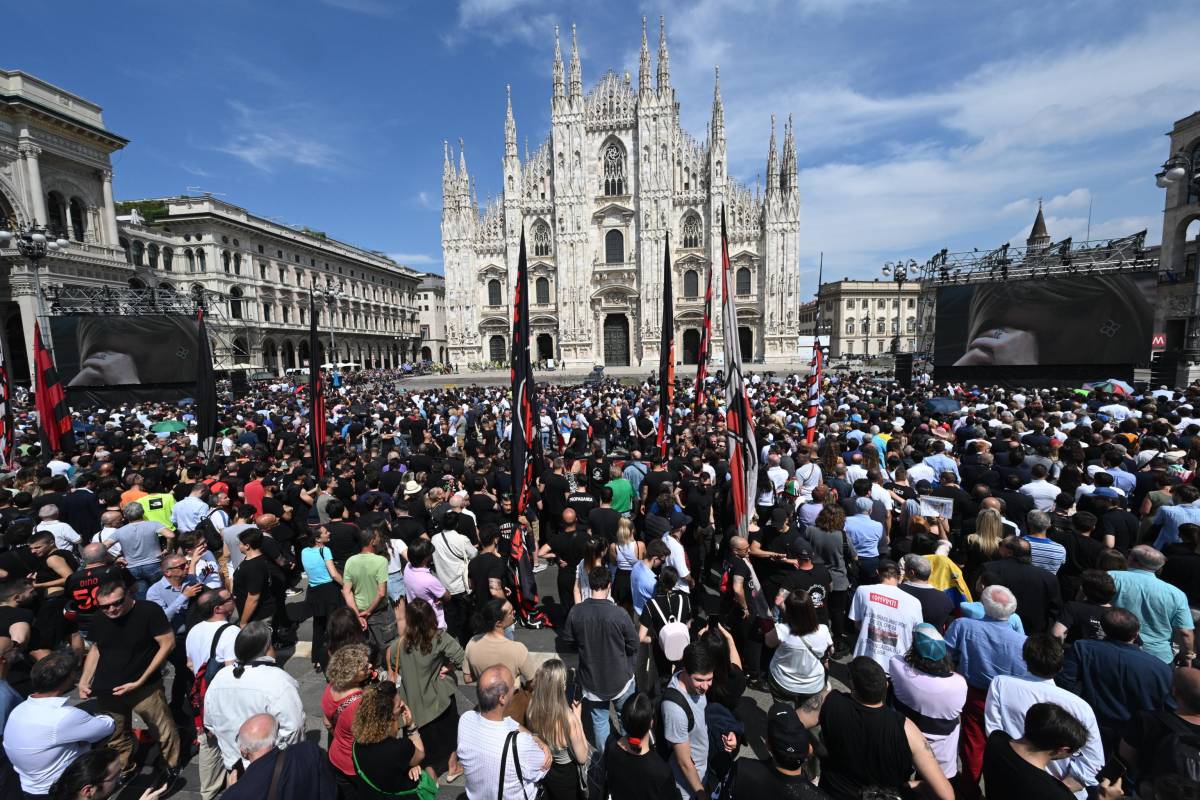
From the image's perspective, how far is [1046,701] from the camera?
2.51 meters

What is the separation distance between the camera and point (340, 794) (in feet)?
9.16

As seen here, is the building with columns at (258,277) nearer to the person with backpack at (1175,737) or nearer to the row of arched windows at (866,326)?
the person with backpack at (1175,737)

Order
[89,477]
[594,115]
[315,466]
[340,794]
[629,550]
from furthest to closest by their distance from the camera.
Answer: [594,115] < [315,466] < [89,477] < [629,550] < [340,794]

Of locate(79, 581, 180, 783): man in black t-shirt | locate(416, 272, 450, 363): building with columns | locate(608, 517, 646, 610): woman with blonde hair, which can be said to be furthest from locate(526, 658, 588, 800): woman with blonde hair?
locate(416, 272, 450, 363): building with columns

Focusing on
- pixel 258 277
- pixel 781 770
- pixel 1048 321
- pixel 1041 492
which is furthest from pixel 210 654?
pixel 258 277

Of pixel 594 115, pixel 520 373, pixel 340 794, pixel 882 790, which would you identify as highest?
pixel 594 115

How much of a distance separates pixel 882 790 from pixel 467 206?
47.2 metres

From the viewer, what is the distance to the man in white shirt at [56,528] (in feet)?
17.3

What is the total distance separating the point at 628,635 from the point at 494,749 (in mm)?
1124

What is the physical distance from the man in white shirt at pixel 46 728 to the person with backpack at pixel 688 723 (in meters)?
3.04

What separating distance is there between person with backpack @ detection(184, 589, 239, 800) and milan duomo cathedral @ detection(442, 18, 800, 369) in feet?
128

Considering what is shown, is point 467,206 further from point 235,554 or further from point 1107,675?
point 1107,675

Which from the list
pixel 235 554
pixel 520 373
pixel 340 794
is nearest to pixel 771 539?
pixel 520 373

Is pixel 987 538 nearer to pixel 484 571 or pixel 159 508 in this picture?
pixel 484 571
